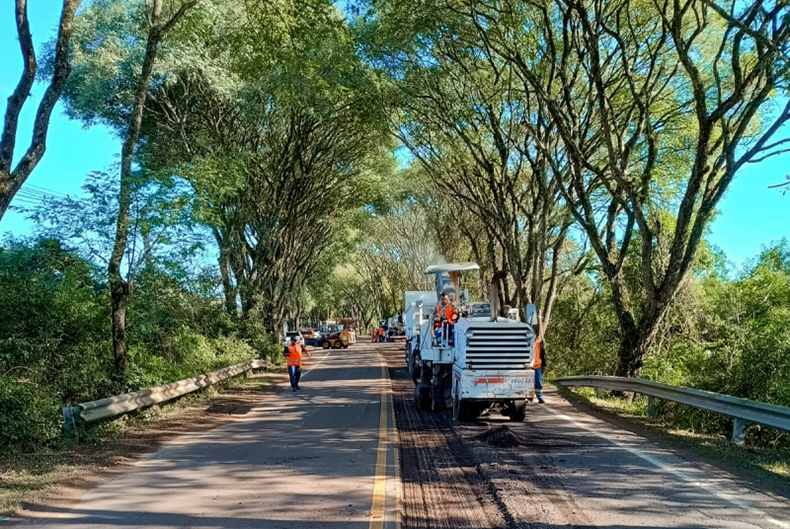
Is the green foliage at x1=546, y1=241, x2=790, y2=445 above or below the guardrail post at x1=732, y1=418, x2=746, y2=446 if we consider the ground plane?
above

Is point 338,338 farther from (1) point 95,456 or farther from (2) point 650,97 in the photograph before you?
(1) point 95,456

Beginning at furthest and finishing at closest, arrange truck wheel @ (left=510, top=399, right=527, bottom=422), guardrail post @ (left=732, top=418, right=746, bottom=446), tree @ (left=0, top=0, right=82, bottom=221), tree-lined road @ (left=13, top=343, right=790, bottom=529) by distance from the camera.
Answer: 1. truck wheel @ (left=510, top=399, right=527, bottom=422)
2. guardrail post @ (left=732, top=418, right=746, bottom=446)
3. tree @ (left=0, top=0, right=82, bottom=221)
4. tree-lined road @ (left=13, top=343, right=790, bottom=529)

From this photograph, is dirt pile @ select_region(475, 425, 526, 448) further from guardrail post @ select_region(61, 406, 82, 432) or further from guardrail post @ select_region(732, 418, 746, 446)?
guardrail post @ select_region(61, 406, 82, 432)

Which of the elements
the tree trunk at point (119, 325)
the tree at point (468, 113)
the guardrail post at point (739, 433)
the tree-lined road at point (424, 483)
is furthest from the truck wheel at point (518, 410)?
the tree trunk at point (119, 325)

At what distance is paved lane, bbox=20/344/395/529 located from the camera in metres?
6.27

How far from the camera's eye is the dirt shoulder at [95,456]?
7.06 m

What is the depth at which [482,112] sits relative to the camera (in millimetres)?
24297

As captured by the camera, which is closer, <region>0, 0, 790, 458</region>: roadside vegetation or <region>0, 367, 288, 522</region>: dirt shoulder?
<region>0, 367, 288, 522</region>: dirt shoulder

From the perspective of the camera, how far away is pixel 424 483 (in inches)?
305

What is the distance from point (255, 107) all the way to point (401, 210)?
28.0 meters

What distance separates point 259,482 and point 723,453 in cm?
658

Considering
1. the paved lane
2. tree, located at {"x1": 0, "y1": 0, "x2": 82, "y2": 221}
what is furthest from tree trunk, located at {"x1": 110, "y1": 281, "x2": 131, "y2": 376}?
tree, located at {"x1": 0, "y1": 0, "x2": 82, "y2": 221}

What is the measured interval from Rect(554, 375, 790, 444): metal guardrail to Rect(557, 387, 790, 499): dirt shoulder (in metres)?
0.47

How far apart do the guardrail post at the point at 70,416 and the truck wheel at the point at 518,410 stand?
7522 millimetres
